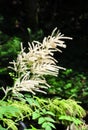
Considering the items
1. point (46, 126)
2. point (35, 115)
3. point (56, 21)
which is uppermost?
point (56, 21)

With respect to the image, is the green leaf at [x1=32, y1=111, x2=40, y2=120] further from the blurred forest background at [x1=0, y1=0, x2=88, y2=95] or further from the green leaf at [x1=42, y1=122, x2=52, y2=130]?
the blurred forest background at [x1=0, y1=0, x2=88, y2=95]

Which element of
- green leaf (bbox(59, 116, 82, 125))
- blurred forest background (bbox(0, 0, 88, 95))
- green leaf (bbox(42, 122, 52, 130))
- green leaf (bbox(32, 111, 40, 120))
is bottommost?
green leaf (bbox(42, 122, 52, 130))

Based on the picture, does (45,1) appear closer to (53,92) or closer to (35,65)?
(53,92)

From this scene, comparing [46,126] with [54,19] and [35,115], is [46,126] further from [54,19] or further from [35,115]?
[54,19]

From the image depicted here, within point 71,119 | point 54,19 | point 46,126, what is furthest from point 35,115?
point 54,19

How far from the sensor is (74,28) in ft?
34.9

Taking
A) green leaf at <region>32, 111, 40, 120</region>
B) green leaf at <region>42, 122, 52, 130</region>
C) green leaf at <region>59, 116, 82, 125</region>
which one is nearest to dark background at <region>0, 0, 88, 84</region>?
green leaf at <region>59, 116, 82, 125</region>

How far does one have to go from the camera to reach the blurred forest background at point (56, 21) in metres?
8.45

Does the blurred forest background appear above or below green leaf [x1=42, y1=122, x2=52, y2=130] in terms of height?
above

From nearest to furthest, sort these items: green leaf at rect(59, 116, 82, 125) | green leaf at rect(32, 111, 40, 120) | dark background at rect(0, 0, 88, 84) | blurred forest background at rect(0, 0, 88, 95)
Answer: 1. green leaf at rect(32, 111, 40, 120)
2. green leaf at rect(59, 116, 82, 125)
3. blurred forest background at rect(0, 0, 88, 95)
4. dark background at rect(0, 0, 88, 84)

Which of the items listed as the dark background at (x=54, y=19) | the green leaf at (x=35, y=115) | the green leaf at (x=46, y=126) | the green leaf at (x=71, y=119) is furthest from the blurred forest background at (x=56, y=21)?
the green leaf at (x=46, y=126)

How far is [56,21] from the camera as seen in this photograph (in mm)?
10844

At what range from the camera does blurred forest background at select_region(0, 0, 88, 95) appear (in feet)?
27.7

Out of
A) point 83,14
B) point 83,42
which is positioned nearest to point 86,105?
point 83,42
